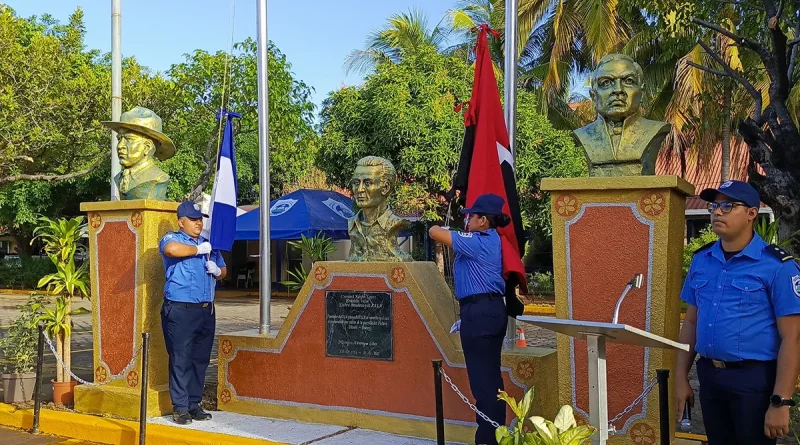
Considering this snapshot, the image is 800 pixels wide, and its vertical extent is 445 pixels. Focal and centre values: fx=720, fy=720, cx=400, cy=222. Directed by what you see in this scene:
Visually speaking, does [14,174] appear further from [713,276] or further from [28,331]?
[713,276]

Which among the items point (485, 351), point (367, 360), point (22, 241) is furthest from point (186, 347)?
point (22, 241)

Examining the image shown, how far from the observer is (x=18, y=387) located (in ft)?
23.2

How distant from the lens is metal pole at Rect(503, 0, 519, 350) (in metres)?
5.60

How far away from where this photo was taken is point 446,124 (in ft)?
52.9

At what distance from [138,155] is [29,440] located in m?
2.65

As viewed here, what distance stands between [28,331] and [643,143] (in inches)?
242

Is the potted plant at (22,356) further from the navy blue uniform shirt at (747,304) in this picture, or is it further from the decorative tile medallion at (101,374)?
the navy blue uniform shirt at (747,304)

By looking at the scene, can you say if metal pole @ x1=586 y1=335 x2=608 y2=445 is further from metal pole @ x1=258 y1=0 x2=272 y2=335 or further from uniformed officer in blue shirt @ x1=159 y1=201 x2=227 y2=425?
metal pole @ x1=258 y1=0 x2=272 y2=335

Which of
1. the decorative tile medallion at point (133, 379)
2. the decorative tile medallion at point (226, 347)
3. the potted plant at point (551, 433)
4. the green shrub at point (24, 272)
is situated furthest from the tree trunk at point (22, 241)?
the potted plant at point (551, 433)

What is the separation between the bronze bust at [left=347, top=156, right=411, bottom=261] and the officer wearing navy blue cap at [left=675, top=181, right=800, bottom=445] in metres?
2.90

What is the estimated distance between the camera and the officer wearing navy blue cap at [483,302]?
15.3ft

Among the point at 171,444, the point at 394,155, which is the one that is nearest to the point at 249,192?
the point at 394,155

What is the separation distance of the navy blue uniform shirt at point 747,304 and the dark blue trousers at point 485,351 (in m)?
1.39

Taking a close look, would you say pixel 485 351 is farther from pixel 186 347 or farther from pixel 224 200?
pixel 224 200
